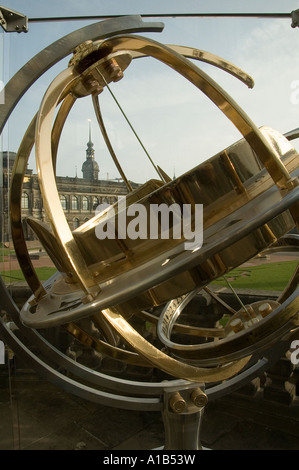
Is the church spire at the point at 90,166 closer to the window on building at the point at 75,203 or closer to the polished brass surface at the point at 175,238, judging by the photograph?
the window on building at the point at 75,203

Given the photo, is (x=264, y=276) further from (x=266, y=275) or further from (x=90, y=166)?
(x=90, y=166)

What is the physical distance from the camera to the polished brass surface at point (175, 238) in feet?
2.38

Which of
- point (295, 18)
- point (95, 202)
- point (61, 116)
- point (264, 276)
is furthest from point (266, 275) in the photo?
point (61, 116)

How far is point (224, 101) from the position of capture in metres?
0.79

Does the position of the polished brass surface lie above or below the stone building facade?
below

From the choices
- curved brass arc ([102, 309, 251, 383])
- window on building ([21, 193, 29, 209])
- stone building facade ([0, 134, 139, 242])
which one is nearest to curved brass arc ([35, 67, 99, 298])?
curved brass arc ([102, 309, 251, 383])

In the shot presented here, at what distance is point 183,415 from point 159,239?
21.1 inches

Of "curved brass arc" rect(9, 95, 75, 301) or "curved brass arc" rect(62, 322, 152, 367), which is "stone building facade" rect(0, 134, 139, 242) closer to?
"curved brass arc" rect(9, 95, 75, 301)

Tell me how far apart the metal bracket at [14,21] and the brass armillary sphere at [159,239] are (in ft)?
1.26

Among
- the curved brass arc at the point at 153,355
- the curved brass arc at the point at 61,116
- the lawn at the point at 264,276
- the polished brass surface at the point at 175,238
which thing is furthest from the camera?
the lawn at the point at 264,276

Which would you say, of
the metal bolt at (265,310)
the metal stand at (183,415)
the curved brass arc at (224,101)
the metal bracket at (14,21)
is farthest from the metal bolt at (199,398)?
the metal bracket at (14,21)

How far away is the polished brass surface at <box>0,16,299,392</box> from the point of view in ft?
2.38

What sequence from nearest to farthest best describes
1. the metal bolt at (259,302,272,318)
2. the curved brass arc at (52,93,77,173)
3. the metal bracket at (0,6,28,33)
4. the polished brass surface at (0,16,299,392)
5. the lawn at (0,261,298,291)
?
the polished brass surface at (0,16,299,392) → the metal bolt at (259,302,272,318) → the curved brass arc at (52,93,77,173) → the metal bracket at (0,6,28,33) → the lawn at (0,261,298,291)
